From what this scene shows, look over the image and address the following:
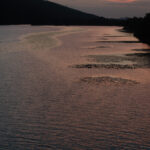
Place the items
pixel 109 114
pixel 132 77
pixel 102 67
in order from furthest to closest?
1. pixel 102 67
2. pixel 132 77
3. pixel 109 114

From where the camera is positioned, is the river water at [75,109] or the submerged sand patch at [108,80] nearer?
the river water at [75,109]

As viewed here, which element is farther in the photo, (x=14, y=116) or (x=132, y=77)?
(x=132, y=77)

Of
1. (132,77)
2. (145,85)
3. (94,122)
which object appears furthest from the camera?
(132,77)

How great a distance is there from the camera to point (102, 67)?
1168 inches

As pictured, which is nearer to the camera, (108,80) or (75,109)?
(75,109)

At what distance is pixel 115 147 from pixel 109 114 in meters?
3.94

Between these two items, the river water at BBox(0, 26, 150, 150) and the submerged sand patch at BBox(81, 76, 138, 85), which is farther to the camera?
the submerged sand patch at BBox(81, 76, 138, 85)

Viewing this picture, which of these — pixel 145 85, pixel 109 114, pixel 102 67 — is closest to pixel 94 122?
pixel 109 114

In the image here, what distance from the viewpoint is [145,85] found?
22.2 meters

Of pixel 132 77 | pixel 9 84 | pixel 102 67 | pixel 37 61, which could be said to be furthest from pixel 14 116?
pixel 37 61

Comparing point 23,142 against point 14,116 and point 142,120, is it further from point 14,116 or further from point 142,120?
point 142,120

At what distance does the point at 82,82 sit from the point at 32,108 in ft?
23.6

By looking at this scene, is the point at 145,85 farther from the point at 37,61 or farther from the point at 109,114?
the point at 37,61

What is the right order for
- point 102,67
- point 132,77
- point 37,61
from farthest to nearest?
point 37,61, point 102,67, point 132,77
